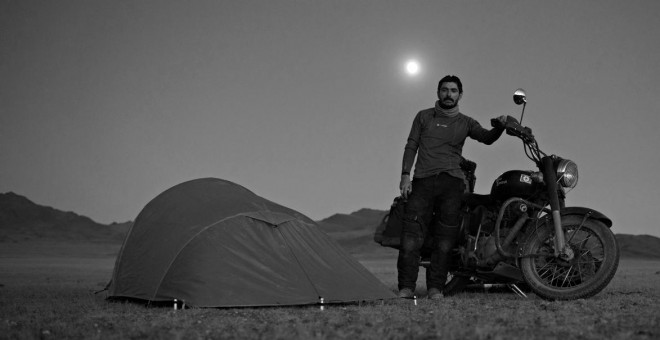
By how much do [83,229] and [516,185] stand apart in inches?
3879

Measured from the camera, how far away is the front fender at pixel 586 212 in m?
7.30

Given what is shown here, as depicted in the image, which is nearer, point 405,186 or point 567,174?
point 567,174

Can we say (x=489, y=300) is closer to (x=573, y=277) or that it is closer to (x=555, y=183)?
(x=573, y=277)

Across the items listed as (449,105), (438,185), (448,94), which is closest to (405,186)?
(438,185)

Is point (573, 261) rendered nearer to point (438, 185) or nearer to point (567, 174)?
point (567, 174)

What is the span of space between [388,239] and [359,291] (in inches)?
60.2

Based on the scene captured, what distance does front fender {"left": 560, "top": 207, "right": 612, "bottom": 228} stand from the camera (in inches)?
287

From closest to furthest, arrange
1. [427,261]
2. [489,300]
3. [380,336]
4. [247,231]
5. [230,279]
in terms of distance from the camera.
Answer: [380,336] → [230,279] → [247,231] → [489,300] → [427,261]

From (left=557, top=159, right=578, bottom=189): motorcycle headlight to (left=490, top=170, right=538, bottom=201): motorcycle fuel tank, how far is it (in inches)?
12.1

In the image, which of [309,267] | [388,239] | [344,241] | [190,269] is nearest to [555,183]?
[388,239]

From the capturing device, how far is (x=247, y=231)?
286 inches

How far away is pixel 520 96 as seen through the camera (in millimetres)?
7477

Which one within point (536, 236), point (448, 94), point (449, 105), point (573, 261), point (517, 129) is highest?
point (448, 94)

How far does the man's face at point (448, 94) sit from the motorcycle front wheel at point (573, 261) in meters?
1.86
